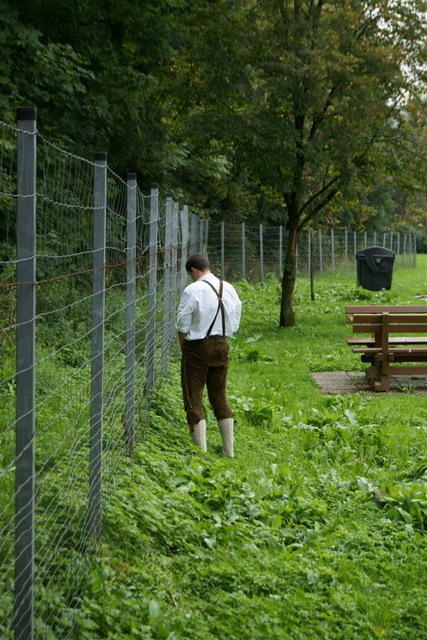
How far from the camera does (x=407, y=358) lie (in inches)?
536

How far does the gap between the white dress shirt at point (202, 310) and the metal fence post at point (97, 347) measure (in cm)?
303

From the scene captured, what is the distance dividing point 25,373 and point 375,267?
91.0 ft

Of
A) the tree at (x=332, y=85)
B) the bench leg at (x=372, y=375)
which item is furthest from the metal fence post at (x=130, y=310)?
the tree at (x=332, y=85)

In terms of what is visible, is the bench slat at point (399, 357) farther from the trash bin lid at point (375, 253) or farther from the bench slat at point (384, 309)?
the trash bin lid at point (375, 253)

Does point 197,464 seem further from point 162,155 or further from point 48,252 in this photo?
point 162,155

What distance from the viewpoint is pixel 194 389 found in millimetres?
9062

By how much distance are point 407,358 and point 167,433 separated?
522 centimetres

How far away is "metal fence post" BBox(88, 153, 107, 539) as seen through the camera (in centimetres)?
557

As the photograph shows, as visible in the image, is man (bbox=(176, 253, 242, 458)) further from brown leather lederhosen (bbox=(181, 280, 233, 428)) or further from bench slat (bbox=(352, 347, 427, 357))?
bench slat (bbox=(352, 347, 427, 357))

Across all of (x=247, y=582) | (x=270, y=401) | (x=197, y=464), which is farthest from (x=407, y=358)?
(x=247, y=582)

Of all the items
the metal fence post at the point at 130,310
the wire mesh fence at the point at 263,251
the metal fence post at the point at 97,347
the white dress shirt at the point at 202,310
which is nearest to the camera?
the metal fence post at the point at 97,347

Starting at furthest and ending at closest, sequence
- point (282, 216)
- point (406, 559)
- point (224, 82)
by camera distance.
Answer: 1. point (282, 216)
2. point (224, 82)
3. point (406, 559)

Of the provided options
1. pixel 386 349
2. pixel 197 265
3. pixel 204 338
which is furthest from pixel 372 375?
pixel 197 265

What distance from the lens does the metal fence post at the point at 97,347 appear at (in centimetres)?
557
